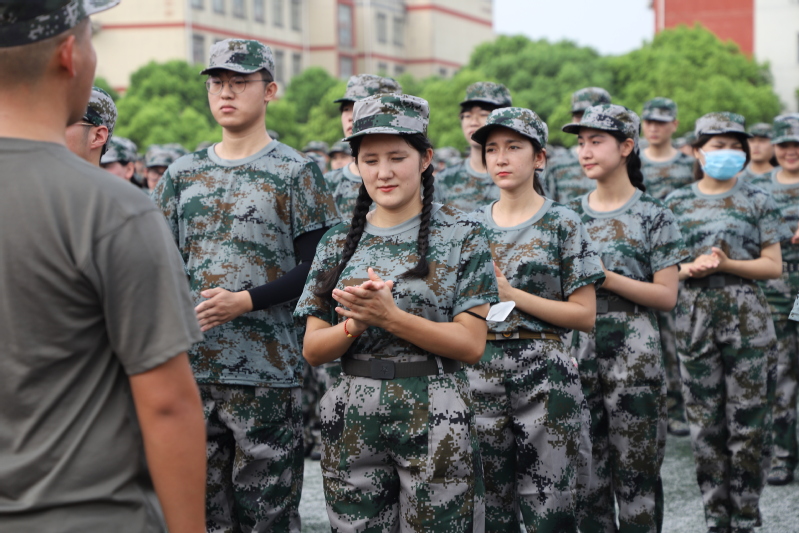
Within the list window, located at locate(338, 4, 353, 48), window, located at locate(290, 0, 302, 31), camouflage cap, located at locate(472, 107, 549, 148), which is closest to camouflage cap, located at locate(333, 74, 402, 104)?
camouflage cap, located at locate(472, 107, 549, 148)

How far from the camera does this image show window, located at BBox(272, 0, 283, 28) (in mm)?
65938

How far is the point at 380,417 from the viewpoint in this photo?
342 cm

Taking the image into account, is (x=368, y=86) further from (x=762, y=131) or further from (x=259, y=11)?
(x=259, y=11)

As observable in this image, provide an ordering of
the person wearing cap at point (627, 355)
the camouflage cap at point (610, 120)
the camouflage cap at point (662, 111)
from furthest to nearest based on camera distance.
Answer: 1. the camouflage cap at point (662, 111)
2. the camouflage cap at point (610, 120)
3. the person wearing cap at point (627, 355)

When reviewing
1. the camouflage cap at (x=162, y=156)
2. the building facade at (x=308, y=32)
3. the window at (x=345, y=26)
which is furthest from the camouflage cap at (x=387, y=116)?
the window at (x=345, y=26)

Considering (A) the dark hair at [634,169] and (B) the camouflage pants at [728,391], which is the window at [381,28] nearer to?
(B) the camouflage pants at [728,391]

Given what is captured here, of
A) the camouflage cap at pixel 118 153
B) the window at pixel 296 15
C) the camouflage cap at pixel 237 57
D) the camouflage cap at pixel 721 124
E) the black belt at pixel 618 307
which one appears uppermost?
the window at pixel 296 15

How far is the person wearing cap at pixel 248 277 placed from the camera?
170 inches

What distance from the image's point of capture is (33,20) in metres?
1.93

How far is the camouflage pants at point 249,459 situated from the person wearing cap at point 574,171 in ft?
15.5

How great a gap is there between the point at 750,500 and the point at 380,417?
3.32 m

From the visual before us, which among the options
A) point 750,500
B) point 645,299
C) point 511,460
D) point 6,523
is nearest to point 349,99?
point 645,299

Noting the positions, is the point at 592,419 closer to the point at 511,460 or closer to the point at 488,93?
the point at 511,460

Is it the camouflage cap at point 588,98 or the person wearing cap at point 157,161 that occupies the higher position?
the camouflage cap at point 588,98
